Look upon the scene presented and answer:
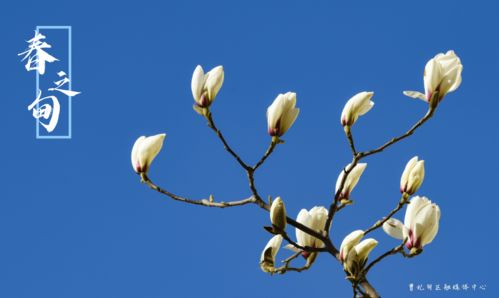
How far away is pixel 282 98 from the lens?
217 cm

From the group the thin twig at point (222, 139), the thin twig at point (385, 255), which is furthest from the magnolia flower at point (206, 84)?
the thin twig at point (385, 255)

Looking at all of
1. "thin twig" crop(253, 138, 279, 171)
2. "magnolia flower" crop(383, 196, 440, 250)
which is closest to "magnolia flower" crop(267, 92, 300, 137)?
"thin twig" crop(253, 138, 279, 171)

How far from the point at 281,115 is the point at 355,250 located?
0.46m

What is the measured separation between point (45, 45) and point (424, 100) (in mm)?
4691

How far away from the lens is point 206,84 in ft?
7.32

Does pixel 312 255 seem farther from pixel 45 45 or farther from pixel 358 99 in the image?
pixel 45 45

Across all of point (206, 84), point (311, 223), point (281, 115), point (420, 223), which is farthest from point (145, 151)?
point (420, 223)

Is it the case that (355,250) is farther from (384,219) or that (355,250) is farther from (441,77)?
(441,77)

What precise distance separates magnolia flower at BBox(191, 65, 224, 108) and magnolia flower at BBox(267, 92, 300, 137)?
0.17 metres

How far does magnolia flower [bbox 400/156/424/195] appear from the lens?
2018mm

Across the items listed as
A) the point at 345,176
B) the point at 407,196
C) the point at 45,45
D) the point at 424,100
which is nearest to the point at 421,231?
the point at 407,196

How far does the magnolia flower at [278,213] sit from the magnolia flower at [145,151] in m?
0.52

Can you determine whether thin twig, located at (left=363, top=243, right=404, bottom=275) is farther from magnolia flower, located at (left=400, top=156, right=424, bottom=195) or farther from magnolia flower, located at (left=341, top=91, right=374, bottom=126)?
magnolia flower, located at (left=341, top=91, right=374, bottom=126)

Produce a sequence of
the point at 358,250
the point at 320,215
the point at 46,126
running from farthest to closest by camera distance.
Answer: the point at 46,126 → the point at 320,215 → the point at 358,250
